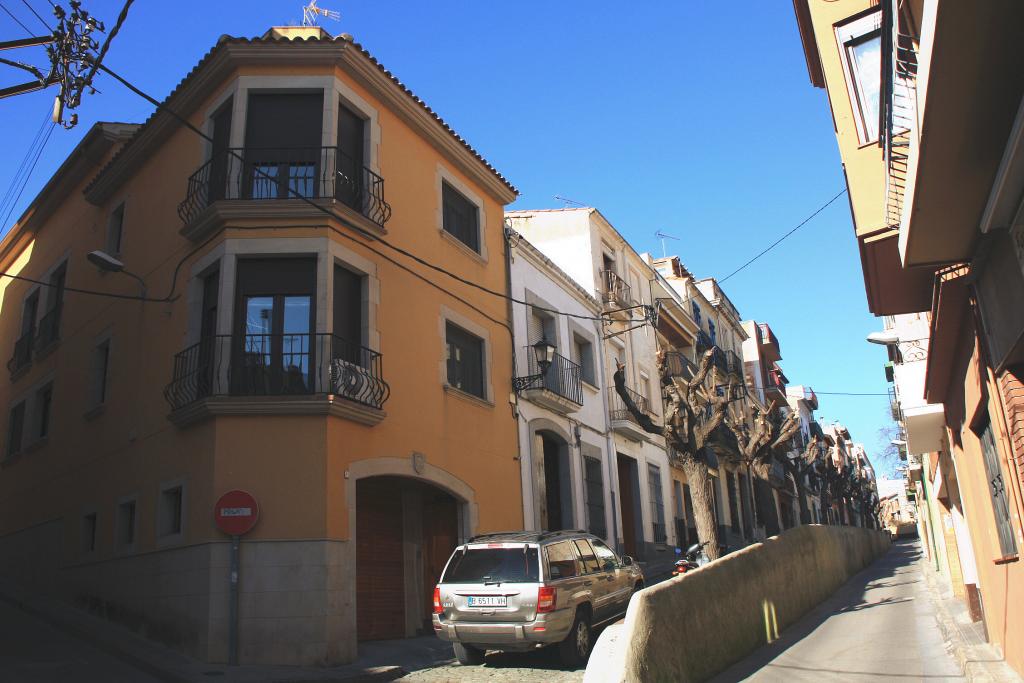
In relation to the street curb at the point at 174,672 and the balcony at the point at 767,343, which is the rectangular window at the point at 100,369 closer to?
the street curb at the point at 174,672

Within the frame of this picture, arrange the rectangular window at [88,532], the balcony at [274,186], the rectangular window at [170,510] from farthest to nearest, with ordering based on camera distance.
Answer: the rectangular window at [88,532] → the balcony at [274,186] → the rectangular window at [170,510]

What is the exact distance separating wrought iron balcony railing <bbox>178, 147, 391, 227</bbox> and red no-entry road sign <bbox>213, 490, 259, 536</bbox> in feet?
15.9

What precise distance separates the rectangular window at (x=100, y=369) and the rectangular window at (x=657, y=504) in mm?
15328

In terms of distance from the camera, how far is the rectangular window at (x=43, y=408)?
61.8 feet

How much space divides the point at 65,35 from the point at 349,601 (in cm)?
855

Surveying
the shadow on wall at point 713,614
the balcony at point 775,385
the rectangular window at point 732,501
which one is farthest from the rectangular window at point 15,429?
the balcony at point 775,385

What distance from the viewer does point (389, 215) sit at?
14656 millimetres

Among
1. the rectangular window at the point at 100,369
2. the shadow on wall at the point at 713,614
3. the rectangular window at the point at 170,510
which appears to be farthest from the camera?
the rectangular window at the point at 100,369

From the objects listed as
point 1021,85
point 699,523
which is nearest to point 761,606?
point 699,523

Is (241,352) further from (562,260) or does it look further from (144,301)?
(562,260)

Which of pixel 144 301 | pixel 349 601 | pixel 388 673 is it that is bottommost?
pixel 388 673

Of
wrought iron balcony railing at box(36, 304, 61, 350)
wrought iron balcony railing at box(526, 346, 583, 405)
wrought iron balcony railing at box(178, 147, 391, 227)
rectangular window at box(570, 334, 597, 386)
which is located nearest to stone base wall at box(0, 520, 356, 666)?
wrought iron balcony railing at box(178, 147, 391, 227)

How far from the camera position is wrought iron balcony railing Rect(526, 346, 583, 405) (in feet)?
61.1

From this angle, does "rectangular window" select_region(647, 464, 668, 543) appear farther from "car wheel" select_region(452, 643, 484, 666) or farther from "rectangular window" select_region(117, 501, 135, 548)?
"rectangular window" select_region(117, 501, 135, 548)
